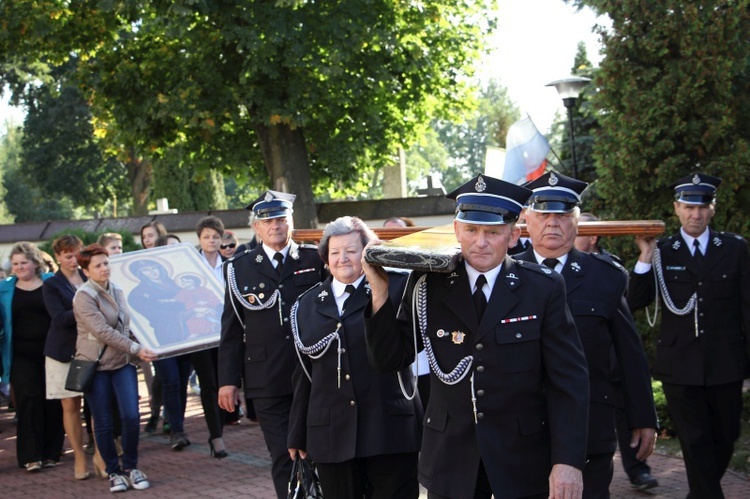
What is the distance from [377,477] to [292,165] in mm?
15451

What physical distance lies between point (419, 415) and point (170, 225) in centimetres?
1881

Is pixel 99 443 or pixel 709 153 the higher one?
pixel 709 153

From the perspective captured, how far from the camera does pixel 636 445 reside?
17.6ft

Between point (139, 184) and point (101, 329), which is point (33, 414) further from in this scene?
point (139, 184)

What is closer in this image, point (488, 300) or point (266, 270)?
point (488, 300)

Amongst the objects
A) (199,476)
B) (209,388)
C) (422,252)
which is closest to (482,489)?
(422,252)

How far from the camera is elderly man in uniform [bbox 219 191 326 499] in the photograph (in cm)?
712

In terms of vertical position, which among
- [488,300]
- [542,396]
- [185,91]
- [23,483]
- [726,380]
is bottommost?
[23,483]

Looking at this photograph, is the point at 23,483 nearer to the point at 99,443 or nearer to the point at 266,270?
the point at 99,443

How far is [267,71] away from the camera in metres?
19.3

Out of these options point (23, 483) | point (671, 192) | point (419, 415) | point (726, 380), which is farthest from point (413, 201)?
Result: point (419, 415)

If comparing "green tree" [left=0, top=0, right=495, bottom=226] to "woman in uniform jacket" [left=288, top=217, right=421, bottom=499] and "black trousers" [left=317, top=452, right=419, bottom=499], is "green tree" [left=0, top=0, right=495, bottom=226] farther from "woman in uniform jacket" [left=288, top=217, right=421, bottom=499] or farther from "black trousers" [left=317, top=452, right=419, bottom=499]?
"black trousers" [left=317, top=452, right=419, bottom=499]

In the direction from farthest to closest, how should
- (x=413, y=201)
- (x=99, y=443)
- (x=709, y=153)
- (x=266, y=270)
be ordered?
(x=413, y=201) → (x=709, y=153) → (x=99, y=443) → (x=266, y=270)

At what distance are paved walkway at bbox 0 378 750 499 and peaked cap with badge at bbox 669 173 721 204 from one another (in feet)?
7.12
